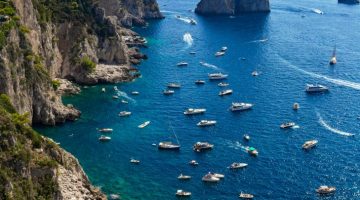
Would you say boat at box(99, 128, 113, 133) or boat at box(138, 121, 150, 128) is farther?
boat at box(138, 121, 150, 128)

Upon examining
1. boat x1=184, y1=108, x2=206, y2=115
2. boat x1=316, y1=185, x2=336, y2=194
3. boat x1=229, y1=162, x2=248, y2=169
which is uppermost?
boat x1=184, y1=108, x2=206, y2=115

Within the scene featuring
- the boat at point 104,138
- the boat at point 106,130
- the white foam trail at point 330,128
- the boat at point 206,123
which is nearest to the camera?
the boat at point 104,138

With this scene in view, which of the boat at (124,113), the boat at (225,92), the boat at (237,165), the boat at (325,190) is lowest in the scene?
the boat at (325,190)

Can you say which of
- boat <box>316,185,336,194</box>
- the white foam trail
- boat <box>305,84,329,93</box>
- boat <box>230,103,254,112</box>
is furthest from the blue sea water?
boat <box>305,84,329,93</box>

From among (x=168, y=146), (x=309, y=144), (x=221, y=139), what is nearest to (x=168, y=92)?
(x=221, y=139)

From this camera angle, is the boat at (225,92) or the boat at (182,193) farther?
the boat at (225,92)

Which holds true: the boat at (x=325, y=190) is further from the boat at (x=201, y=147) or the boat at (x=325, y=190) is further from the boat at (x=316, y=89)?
the boat at (x=316, y=89)

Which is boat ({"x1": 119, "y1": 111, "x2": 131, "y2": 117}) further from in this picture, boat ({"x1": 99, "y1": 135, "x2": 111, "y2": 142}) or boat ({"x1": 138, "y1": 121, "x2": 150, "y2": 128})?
boat ({"x1": 99, "y1": 135, "x2": 111, "y2": 142})

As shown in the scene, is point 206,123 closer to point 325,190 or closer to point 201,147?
point 201,147

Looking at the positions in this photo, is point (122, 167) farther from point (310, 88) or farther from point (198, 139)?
point (310, 88)

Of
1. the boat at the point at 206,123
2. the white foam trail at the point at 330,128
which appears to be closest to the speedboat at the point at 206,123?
the boat at the point at 206,123

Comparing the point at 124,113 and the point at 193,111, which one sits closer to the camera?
the point at 124,113
